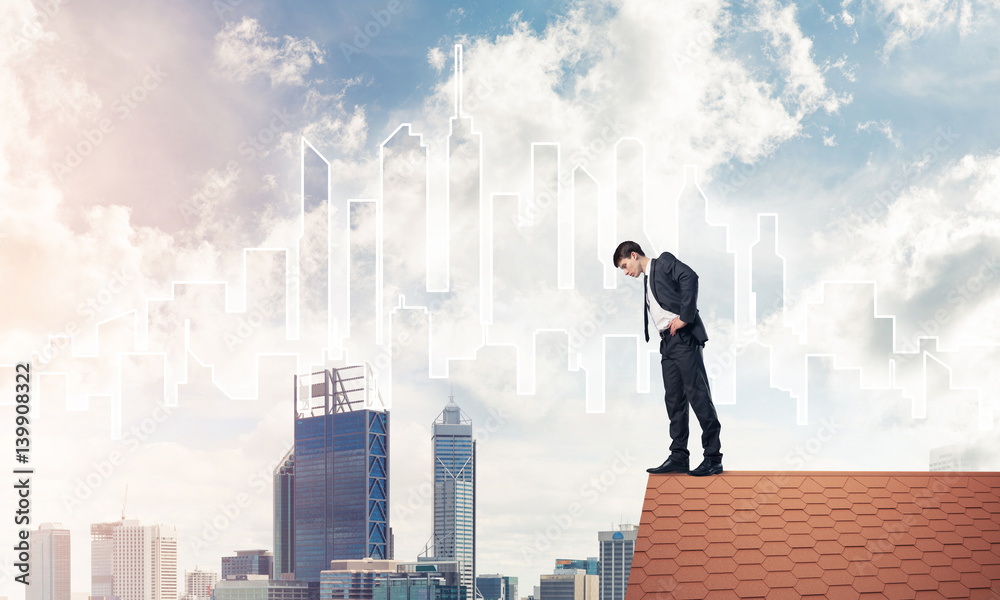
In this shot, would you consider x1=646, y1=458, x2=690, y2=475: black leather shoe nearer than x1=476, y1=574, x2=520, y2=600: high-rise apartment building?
Yes

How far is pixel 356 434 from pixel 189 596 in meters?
34.8

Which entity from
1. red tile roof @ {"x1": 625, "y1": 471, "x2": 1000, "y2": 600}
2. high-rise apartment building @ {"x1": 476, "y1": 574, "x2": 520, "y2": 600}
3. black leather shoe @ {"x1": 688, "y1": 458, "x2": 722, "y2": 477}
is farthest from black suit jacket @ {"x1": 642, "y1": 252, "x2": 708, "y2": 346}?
high-rise apartment building @ {"x1": 476, "y1": 574, "x2": 520, "y2": 600}

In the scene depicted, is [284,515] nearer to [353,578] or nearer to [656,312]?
[353,578]

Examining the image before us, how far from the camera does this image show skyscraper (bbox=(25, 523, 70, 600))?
69.1 meters

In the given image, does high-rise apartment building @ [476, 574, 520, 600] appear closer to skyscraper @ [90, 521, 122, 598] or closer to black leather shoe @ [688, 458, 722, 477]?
skyscraper @ [90, 521, 122, 598]

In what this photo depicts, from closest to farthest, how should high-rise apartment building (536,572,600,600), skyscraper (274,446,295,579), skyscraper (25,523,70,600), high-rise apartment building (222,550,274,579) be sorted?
skyscraper (25,523,70,600)
high-rise apartment building (536,572,600,600)
skyscraper (274,446,295,579)
high-rise apartment building (222,550,274,579)

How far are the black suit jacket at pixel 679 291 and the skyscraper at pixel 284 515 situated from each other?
11257cm

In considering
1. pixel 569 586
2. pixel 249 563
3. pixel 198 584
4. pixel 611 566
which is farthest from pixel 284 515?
pixel 611 566

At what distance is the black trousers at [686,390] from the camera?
6.96 metres

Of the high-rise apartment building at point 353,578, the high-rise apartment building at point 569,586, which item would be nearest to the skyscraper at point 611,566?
the high-rise apartment building at point 569,586

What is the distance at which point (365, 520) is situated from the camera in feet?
328

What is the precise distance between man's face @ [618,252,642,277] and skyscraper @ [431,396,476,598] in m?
95.5

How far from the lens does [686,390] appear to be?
7.02 meters

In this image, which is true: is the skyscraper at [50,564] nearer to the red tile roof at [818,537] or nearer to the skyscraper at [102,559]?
the skyscraper at [102,559]
